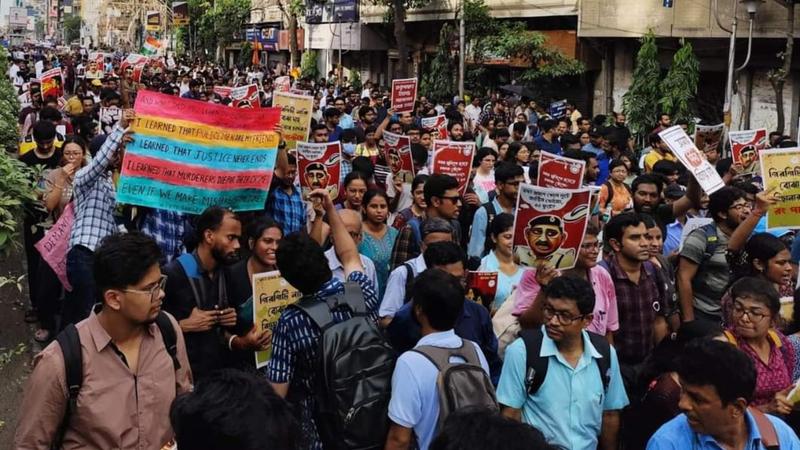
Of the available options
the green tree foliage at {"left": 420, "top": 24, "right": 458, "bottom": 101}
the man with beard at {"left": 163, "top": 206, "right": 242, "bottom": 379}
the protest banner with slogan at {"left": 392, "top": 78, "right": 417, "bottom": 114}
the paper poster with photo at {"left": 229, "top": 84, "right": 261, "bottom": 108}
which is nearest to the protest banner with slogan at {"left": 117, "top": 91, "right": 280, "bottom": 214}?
the man with beard at {"left": 163, "top": 206, "right": 242, "bottom": 379}

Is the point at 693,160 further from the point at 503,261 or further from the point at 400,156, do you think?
the point at 400,156

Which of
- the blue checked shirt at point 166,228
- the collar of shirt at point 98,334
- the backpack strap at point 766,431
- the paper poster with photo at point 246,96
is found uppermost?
the paper poster with photo at point 246,96

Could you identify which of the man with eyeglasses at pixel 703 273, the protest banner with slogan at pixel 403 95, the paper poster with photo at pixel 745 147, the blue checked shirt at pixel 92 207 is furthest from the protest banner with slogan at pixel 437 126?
the blue checked shirt at pixel 92 207

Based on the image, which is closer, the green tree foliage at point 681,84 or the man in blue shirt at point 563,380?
the man in blue shirt at point 563,380

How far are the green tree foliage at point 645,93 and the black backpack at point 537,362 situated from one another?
16337 mm

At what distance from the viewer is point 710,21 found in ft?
64.7

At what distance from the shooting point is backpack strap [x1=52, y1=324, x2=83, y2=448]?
3.08m

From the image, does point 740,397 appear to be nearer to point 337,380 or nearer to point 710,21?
point 337,380

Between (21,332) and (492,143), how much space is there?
22.7 feet

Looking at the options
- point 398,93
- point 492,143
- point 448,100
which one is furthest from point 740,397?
point 448,100

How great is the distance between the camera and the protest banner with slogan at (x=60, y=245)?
234 inches

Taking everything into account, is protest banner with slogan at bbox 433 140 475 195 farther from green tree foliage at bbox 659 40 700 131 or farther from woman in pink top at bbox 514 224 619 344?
green tree foliage at bbox 659 40 700 131

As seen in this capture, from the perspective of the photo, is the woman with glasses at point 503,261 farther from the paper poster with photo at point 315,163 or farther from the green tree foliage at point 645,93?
the green tree foliage at point 645,93

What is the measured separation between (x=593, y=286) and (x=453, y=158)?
3525 mm
